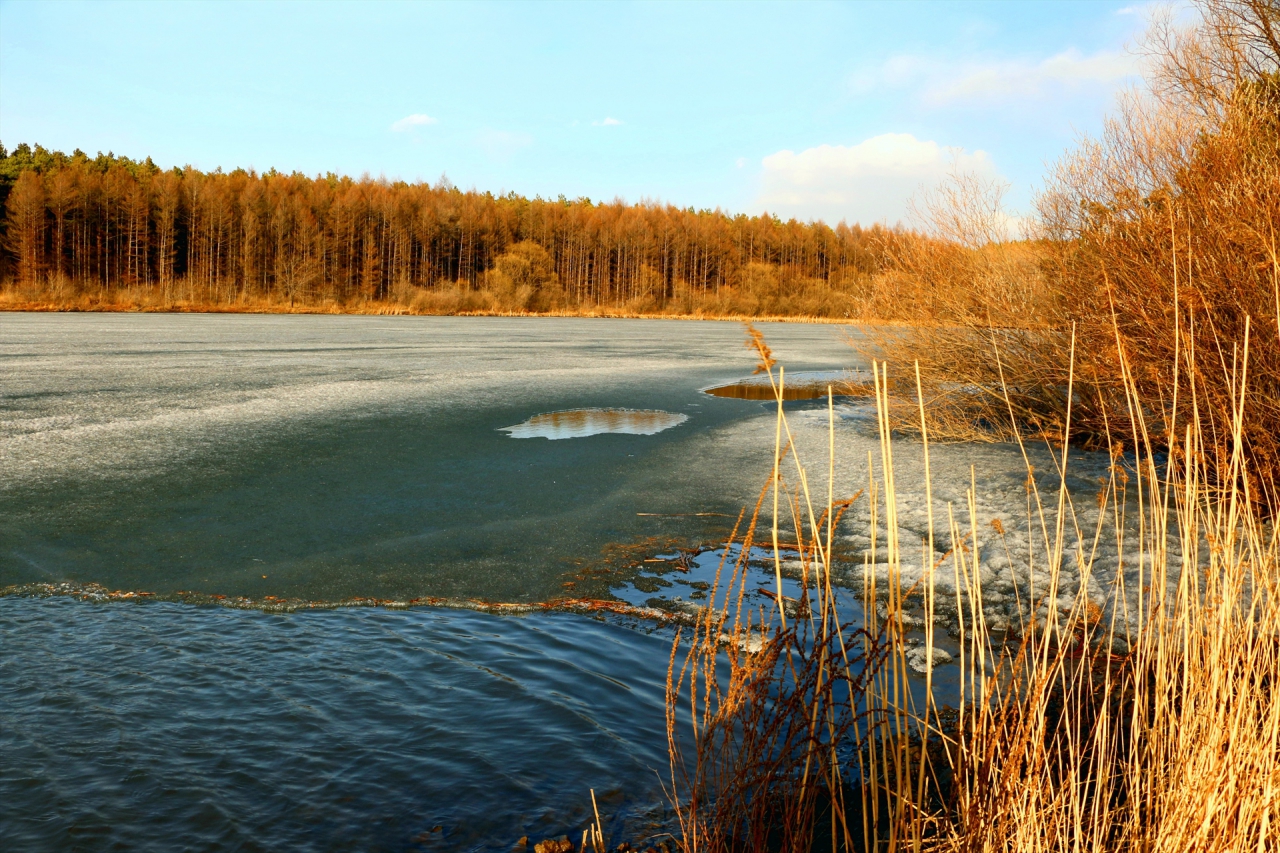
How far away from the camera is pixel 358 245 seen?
61.7 m

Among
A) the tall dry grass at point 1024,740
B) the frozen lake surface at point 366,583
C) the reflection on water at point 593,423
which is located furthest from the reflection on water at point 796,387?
the tall dry grass at point 1024,740

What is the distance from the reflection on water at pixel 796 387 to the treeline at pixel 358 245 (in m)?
31.7

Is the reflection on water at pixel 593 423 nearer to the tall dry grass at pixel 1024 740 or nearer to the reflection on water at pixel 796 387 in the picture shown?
the reflection on water at pixel 796 387

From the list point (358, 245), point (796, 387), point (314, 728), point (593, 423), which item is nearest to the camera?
point (314, 728)

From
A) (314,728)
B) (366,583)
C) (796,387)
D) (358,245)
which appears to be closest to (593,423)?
(796,387)

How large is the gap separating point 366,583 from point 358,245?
60745mm

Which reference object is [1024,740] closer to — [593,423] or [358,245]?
[593,423]

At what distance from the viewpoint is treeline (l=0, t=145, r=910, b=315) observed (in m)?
49.6

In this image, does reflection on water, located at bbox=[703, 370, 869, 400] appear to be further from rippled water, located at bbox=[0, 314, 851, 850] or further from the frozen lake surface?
rippled water, located at bbox=[0, 314, 851, 850]

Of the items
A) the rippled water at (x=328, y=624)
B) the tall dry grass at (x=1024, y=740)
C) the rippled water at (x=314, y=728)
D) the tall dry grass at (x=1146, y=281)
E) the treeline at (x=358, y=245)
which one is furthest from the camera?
the treeline at (x=358, y=245)

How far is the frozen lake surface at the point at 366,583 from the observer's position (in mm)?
3102

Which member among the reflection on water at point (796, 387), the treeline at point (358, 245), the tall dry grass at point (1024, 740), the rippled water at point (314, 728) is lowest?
the rippled water at point (314, 728)

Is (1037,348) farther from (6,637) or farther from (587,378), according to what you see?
(6,637)

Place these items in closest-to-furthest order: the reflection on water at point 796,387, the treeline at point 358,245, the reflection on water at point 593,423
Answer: the reflection on water at point 593,423 → the reflection on water at point 796,387 → the treeline at point 358,245
